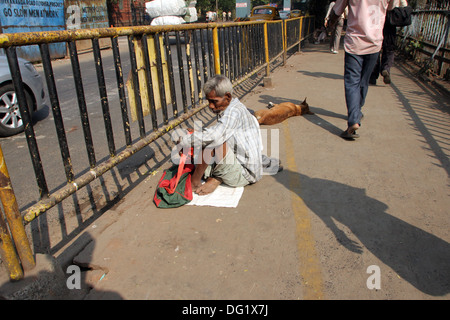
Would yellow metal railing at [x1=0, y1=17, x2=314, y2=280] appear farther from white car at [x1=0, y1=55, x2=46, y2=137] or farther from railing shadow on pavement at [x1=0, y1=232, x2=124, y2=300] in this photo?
white car at [x1=0, y1=55, x2=46, y2=137]

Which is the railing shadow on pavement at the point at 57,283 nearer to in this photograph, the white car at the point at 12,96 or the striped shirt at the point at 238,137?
the striped shirt at the point at 238,137

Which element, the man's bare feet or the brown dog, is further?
the brown dog

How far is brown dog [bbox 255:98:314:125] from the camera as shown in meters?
5.48

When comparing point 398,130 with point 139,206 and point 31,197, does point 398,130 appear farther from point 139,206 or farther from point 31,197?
point 31,197

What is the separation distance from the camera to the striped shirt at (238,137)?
3.15 meters

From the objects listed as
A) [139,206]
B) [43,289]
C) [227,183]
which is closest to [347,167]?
[227,183]

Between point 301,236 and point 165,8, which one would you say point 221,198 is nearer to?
point 301,236

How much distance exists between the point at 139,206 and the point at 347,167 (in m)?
2.28

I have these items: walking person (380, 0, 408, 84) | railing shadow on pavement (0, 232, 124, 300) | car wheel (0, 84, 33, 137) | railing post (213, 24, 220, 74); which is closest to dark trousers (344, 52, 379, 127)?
railing post (213, 24, 220, 74)

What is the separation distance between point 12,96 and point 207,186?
4.04 meters

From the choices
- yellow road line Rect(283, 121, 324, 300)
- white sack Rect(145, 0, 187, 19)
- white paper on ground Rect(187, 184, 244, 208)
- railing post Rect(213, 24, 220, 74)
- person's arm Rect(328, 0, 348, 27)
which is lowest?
yellow road line Rect(283, 121, 324, 300)

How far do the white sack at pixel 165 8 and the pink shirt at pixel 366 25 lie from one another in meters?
20.2

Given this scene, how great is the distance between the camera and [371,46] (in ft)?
15.5

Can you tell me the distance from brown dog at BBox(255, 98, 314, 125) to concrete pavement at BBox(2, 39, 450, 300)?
0.95 meters
